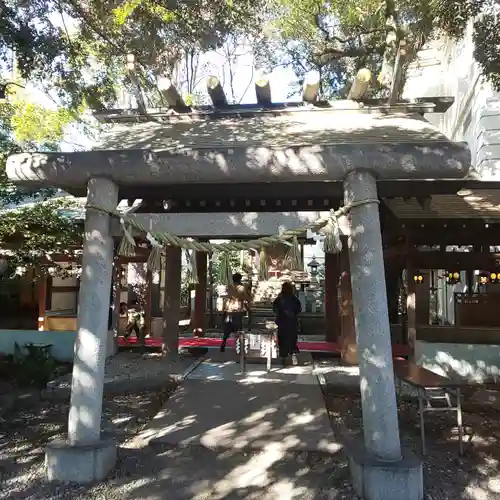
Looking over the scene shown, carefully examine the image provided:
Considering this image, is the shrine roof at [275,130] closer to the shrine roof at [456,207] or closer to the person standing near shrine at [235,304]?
the shrine roof at [456,207]

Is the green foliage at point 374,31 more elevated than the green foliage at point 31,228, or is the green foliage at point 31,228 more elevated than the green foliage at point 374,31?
the green foliage at point 374,31

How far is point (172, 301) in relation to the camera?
33.5ft

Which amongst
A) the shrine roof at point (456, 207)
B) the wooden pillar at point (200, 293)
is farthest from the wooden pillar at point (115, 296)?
the shrine roof at point (456, 207)

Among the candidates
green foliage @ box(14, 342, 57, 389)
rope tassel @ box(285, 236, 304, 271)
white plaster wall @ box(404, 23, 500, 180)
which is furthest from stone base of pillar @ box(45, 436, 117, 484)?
white plaster wall @ box(404, 23, 500, 180)

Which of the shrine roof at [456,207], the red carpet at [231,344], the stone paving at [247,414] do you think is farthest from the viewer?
the red carpet at [231,344]

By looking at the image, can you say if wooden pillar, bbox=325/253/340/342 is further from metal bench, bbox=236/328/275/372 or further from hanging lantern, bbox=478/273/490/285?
metal bench, bbox=236/328/275/372

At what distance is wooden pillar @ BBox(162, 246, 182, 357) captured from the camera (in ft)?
33.5

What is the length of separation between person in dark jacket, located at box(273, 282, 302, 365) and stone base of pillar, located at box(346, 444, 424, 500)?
218 inches

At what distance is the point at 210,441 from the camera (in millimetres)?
5453

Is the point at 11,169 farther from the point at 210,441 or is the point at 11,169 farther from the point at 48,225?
the point at 48,225

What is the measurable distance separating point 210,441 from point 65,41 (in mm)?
6779

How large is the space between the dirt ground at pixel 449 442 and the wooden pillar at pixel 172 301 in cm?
385

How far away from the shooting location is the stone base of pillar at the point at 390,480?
13.1 feet

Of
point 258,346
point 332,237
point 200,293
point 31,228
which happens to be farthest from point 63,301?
point 332,237
